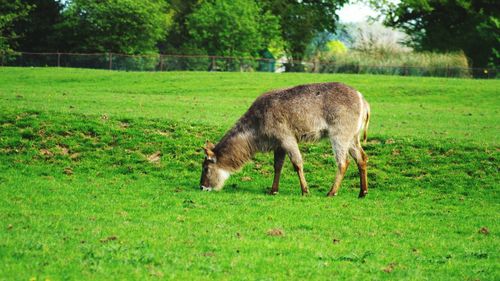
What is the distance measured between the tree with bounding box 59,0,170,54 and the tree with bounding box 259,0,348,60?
14.9 metres

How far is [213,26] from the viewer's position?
57469mm

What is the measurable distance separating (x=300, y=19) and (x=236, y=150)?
58.1 meters

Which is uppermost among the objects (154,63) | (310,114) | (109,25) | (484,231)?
(109,25)

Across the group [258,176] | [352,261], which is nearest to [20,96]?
[258,176]

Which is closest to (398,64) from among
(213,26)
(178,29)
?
(213,26)

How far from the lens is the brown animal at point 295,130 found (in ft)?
45.2

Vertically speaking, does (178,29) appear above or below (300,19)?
below

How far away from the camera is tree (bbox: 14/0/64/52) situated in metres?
58.8

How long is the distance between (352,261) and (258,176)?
7222 millimetres

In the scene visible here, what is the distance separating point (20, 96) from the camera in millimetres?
23844

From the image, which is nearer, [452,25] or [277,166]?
[277,166]

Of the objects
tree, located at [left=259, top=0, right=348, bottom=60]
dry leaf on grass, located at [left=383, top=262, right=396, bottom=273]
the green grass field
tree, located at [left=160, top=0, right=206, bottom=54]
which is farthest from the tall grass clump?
dry leaf on grass, located at [left=383, top=262, right=396, bottom=273]

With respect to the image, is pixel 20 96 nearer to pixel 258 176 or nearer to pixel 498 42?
pixel 258 176

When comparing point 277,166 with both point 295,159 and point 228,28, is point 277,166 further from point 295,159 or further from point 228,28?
point 228,28
